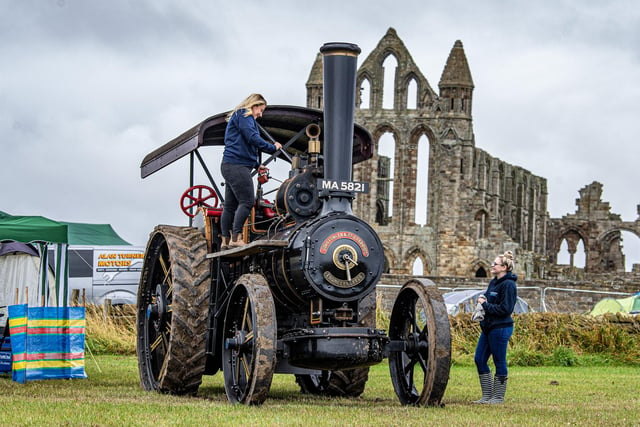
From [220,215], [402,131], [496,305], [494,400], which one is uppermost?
[402,131]

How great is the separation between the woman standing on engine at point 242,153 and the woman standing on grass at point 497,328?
2716 millimetres

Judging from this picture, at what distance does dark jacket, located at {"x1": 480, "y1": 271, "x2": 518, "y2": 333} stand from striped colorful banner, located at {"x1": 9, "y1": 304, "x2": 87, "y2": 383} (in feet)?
17.6

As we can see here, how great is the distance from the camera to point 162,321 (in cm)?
1287

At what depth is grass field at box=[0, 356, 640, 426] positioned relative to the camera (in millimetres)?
9430

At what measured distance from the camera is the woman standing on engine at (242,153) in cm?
1151

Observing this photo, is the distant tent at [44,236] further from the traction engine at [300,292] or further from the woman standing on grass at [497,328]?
the woman standing on grass at [497,328]

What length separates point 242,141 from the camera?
11.7 metres

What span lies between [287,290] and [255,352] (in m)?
0.98

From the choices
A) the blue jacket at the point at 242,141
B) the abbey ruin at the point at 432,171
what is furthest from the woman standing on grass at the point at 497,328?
the abbey ruin at the point at 432,171

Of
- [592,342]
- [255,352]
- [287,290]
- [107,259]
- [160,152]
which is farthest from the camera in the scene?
[107,259]

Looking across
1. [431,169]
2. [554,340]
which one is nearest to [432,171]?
[431,169]

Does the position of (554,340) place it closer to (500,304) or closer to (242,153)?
(500,304)

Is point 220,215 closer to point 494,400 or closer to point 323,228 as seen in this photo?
point 323,228

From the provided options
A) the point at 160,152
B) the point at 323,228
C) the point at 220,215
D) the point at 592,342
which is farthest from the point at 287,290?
the point at 592,342
